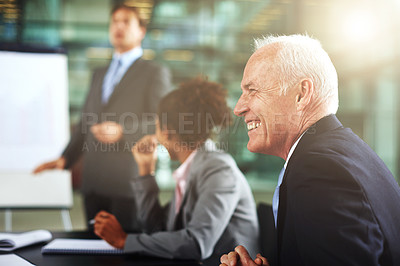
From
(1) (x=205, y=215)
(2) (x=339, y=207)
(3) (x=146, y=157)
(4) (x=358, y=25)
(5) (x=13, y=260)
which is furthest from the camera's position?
(4) (x=358, y=25)

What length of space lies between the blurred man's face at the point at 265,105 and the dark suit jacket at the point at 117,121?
1.68m

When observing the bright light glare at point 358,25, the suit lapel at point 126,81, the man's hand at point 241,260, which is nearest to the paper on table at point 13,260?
the man's hand at point 241,260

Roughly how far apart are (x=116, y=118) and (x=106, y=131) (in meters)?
A: 0.12

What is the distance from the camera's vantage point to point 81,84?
5176mm

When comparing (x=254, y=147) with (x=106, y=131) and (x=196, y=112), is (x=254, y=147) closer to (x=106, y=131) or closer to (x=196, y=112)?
(x=196, y=112)

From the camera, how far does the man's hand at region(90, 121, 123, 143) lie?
2.74 m

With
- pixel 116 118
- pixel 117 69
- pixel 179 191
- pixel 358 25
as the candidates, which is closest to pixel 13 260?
pixel 179 191

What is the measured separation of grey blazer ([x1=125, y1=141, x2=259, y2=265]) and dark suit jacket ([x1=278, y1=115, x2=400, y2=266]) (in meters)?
0.57

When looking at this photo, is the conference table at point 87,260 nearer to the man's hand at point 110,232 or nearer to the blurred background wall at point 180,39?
the man's hand at point 110,232

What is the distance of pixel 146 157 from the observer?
1870 mm

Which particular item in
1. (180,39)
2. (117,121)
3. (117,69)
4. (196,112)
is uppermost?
(180,39)

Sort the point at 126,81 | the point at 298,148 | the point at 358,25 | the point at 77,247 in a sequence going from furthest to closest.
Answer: the point at 358,25
the point at 126,81
the point at 77,247
the point at 298,148

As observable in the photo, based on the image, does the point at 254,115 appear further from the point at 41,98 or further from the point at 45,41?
the point at 45,41

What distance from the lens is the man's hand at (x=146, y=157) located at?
1843 mm
